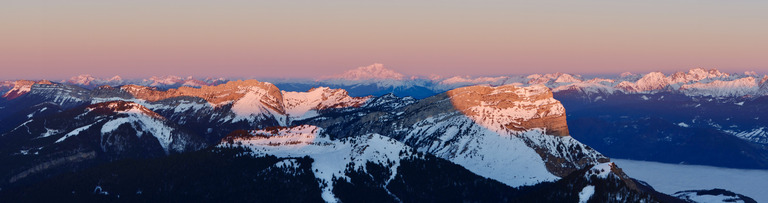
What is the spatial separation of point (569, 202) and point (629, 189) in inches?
682

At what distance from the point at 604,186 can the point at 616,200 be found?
6.79m

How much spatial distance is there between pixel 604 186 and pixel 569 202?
11196mm

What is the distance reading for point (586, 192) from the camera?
196875 mm

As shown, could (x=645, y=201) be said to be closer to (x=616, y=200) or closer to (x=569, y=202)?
(x=616, y=200)

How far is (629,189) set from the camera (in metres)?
189

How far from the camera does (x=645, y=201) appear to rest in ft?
604

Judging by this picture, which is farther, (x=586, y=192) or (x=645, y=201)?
(x=586, y=192)

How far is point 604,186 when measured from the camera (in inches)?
7574

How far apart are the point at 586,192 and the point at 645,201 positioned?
692 inches

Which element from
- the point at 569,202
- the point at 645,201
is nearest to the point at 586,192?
the point at 569,202

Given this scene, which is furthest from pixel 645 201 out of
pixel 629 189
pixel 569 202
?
pixel 569 202

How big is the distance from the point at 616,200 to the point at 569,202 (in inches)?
585

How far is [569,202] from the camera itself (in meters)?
197

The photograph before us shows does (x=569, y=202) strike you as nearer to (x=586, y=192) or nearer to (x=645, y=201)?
(x=586, y=192)
